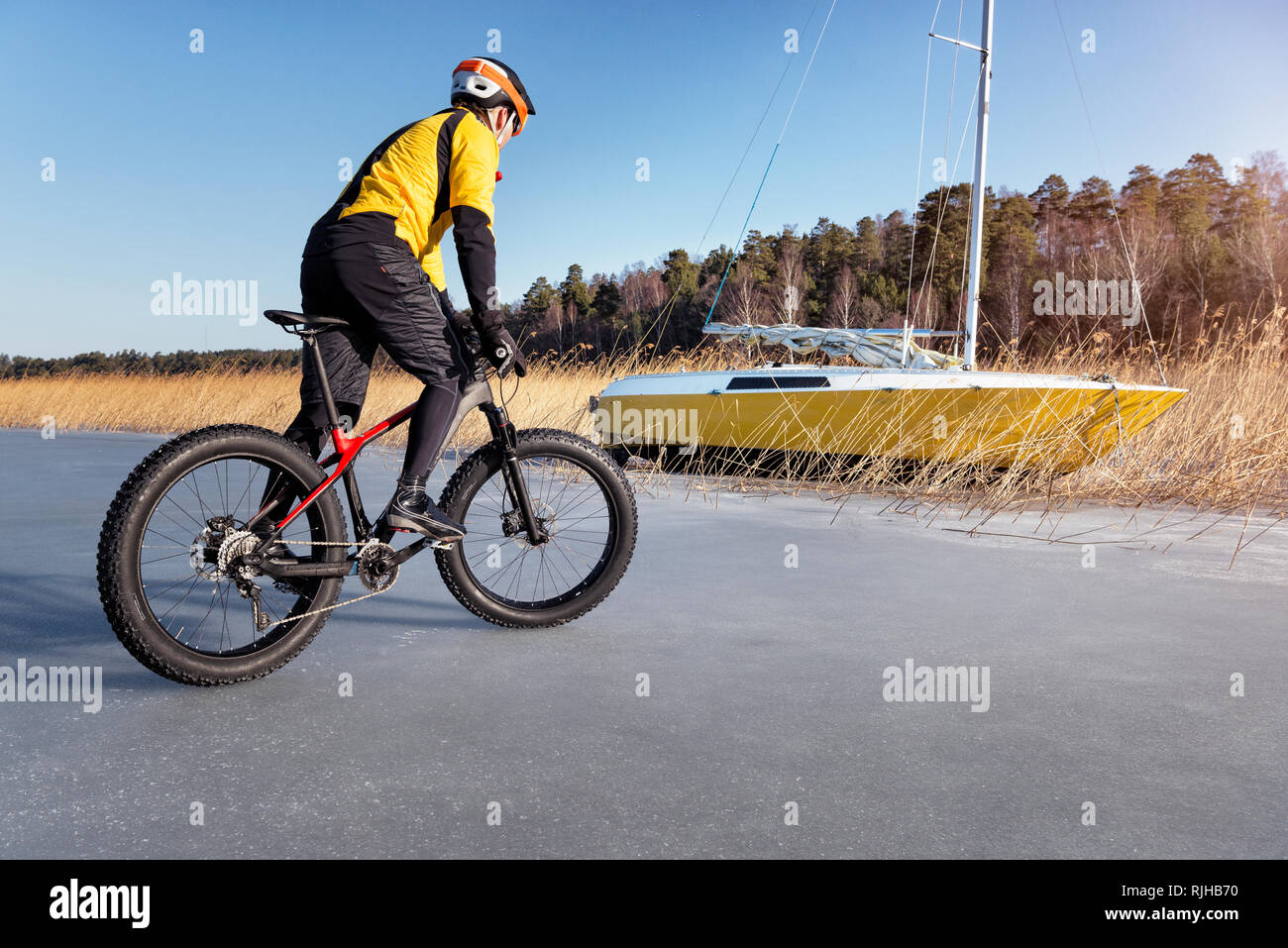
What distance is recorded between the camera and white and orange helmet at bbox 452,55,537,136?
10.2ft

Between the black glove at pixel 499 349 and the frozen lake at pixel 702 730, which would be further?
the black glove at pixel 499 349

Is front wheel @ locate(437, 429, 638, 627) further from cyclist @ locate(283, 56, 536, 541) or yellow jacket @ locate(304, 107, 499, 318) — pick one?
yellow jacket @ locate(304, 107, 499, 318)

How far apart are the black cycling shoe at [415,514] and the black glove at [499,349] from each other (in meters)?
0.49

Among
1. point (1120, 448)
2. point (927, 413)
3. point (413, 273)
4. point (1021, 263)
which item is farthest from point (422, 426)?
point (1021, 263)

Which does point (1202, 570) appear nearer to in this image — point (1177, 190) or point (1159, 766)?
point (1159, 766)

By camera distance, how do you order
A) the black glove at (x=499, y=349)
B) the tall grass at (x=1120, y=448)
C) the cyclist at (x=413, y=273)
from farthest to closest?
the tall grass at (x=1120, y=448), the black glove at (x=499, y=349), the cyclist at (x=413, y=273)

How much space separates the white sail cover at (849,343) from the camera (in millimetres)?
8531

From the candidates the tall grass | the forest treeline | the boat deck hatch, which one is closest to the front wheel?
the tall grass

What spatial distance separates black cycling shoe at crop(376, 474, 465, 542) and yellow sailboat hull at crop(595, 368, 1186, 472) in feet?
17.4

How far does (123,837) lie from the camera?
5.57ft

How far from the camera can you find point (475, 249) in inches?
117

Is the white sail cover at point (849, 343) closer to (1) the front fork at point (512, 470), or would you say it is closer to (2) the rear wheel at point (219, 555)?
(1) the front fork at point (512, 470)

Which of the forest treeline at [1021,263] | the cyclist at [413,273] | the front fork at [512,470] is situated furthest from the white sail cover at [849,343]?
the forest treeline at [1021,263]
